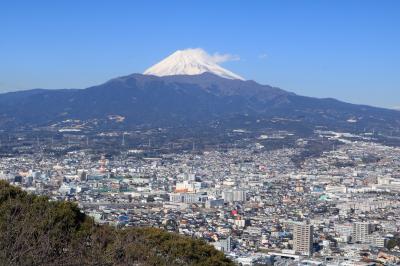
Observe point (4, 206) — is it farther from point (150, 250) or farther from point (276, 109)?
point (276, 109)

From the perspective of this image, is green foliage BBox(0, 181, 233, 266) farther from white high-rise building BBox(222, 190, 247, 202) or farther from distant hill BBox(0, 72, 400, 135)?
distant hill BBox(0, 72, 400, 135)

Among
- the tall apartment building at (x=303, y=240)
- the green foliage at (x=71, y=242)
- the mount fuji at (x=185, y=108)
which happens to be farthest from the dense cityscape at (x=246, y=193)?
the mount fuji at (x=185, y=108)

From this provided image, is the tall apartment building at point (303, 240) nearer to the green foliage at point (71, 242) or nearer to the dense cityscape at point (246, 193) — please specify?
the dense cityscape at point (246, 193)

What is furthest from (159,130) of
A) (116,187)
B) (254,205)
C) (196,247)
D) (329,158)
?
(196,247)

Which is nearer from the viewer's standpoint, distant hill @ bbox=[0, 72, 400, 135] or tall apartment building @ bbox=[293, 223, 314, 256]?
tall apartment building @ bbox=[293, 223, 314, 256]

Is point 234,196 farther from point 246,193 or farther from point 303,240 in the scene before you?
point 303,240

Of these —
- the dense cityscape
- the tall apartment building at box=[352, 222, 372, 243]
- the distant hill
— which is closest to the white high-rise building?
the dense cityscape
